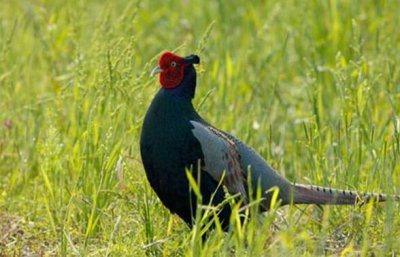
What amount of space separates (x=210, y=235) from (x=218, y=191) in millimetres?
381

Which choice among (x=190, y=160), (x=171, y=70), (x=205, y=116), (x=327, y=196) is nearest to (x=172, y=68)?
(x=171, y=70)

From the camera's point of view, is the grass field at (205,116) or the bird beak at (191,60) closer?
the grass field at (205,116)

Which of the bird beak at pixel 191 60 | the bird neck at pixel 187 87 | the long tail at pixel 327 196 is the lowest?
the long tail at pixel 327 196

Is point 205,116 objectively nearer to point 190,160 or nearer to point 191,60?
point 191,60

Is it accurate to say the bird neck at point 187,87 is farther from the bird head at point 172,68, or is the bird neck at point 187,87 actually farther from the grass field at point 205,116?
the grass field at point 205,116

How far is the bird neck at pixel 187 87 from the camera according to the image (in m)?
5.38

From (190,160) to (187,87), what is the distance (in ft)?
1.21

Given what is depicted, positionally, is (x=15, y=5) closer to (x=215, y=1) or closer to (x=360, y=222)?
(x=215, y=1)

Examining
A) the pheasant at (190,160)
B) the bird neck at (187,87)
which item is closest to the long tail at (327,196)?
the pheasant at (190,160)

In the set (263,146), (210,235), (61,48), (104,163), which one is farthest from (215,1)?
(210,235)

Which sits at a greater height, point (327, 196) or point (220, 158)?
point (220, 158)

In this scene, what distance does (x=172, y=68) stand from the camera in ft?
17.7

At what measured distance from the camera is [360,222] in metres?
5.34

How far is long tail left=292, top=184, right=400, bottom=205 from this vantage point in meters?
5.32
